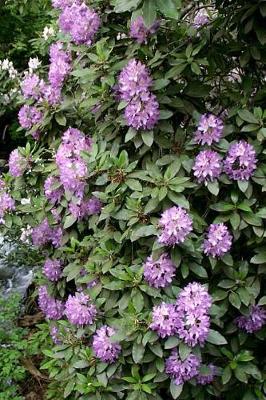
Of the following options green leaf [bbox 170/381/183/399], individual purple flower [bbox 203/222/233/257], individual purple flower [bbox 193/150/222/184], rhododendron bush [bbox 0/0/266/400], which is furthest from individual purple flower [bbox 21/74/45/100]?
green leaf [bbox 170/381/183/399]

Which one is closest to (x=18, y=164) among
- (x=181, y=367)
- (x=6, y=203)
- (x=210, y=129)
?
(x=6, y=203)

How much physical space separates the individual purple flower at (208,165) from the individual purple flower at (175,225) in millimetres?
172

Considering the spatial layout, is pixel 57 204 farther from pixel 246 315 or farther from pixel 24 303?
pixel 24 303

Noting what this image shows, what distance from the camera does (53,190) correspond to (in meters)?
2.67

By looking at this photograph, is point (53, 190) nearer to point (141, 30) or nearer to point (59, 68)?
point (59, 68)

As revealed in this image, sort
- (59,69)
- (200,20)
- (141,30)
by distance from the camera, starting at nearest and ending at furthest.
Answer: (141,30), (59,69), (200,20)

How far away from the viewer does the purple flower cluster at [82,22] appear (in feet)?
8.14

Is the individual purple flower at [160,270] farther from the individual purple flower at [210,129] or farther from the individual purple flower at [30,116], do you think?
the individual purple flower at [30,116]

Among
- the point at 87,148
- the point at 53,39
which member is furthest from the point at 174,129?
the point at 53,39

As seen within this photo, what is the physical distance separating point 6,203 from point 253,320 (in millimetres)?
1143

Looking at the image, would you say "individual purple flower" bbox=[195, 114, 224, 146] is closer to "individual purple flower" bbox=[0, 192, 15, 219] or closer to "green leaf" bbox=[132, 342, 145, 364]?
"green leaf" bbox=[132, 342, 145, 364]

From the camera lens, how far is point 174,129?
2570 mm

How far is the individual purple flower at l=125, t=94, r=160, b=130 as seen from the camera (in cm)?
235

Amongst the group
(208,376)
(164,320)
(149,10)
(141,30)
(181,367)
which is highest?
(149,10)
